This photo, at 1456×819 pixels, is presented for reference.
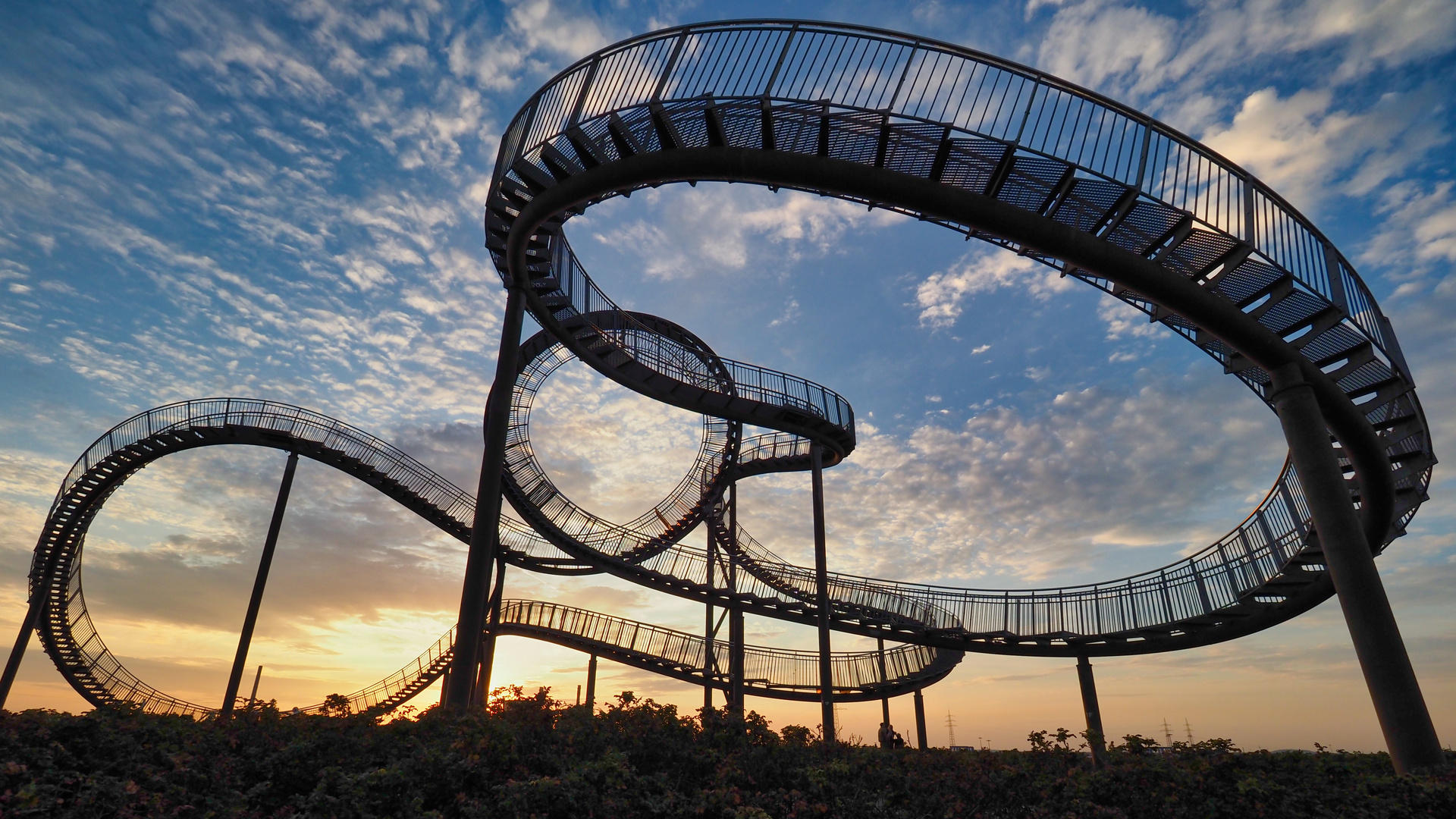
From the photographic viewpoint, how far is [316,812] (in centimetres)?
530

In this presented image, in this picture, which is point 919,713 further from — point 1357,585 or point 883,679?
point 1357,585

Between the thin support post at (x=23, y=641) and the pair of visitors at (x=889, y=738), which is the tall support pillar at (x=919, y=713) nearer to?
the pair of visitors at (x=889, y=738)

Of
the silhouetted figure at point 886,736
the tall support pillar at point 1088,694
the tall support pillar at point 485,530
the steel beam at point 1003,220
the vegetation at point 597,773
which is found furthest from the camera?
the tall support pillar at point 1088,694

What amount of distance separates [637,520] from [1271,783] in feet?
68.3

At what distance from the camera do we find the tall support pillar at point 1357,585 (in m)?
8.77

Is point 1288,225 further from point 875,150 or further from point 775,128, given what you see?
point 775,128

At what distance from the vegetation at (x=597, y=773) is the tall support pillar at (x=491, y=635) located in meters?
17.0

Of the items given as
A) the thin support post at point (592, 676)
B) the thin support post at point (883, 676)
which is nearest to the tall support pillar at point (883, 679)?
the thin support post at point (883, 676)

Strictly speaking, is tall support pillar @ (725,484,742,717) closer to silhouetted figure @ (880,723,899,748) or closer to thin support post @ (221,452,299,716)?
silhouetted figure @ (880,723,899,748)

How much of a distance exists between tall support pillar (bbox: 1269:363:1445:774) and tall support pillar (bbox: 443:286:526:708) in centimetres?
1307

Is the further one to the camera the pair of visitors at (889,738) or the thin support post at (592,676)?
the thin support post at (592,676)

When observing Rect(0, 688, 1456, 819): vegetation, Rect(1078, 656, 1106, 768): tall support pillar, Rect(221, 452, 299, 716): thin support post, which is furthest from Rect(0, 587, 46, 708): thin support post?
Rect(1078, 656, 1106, 768): tall support pillar

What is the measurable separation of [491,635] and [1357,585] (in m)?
23.8

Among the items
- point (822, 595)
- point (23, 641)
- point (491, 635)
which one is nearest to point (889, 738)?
point (822, 595)
